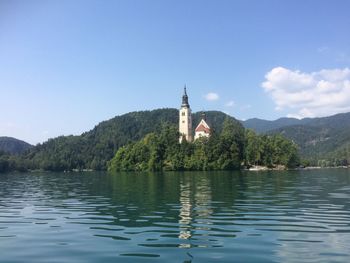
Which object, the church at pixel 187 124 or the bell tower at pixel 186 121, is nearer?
the church at pixel 187 124

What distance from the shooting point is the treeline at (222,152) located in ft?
484

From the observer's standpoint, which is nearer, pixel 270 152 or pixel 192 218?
pixel 192 218

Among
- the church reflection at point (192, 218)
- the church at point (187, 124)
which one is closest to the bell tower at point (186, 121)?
the church at point (187, 124)

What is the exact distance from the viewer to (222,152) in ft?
493

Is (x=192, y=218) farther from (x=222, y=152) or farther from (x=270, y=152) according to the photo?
(x=270, y=152)

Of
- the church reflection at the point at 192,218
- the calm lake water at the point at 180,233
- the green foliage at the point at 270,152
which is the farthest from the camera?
the green foliage at the point at 270,152

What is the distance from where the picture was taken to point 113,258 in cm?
1330

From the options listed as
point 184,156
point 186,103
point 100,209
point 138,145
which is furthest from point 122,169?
point 100,209

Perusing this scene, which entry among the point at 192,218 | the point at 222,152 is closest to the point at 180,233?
the point at 192,218

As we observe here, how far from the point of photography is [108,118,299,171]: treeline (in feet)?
484

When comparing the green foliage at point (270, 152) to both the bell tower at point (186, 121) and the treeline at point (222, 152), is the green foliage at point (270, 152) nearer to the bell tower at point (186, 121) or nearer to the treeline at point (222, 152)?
the treeline at point (222, 152)

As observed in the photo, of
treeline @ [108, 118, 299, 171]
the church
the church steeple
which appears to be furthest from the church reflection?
the church steeple

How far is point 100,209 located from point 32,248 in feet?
38.8

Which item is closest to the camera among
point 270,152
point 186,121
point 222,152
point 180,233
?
point 180,233
